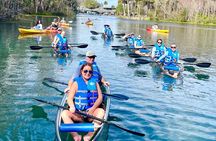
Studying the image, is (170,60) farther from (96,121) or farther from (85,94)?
(96,121)

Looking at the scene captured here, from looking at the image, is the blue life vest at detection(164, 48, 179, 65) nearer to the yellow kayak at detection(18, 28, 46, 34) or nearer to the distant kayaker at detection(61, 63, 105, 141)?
the distant kayaker at detection(61, 63, 105, 141)

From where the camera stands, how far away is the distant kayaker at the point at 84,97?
945cm

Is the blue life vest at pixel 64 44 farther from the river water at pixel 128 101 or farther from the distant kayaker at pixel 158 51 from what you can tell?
the distant kayaker at pixel 158 51

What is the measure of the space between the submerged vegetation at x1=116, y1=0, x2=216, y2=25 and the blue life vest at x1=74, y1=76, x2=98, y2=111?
370 ft

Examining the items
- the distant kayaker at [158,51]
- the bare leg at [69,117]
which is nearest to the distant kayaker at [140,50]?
the distant kayaker at [158,51]

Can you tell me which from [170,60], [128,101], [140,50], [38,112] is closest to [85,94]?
[38,112]

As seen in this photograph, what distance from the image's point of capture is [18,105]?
1307 cm

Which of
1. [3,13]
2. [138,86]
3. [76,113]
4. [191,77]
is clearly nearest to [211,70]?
[191,77]

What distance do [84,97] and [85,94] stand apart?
9cm

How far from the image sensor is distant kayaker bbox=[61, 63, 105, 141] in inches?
372

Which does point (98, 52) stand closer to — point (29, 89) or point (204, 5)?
point (29, 89)

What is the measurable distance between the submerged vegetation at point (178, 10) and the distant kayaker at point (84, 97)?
113 meters

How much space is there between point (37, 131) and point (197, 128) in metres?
5.15

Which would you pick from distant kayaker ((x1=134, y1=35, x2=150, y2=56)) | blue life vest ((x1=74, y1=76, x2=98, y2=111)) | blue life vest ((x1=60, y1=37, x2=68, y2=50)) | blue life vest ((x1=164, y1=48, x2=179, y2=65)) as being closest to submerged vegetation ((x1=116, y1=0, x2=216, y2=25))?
distant kayaker ((x1=134, y1=35, x2=150, y2=56))
